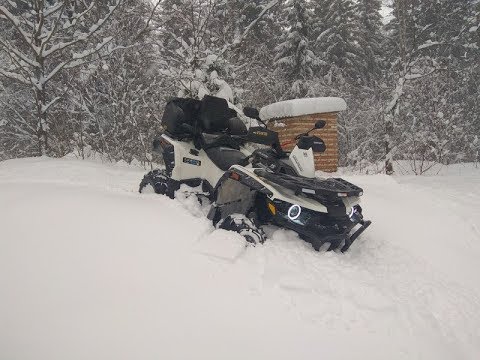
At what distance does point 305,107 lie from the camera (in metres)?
10.2

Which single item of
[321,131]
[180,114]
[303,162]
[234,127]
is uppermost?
[180,114]

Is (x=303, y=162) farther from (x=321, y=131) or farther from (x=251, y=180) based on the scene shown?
(x=321, y=131)

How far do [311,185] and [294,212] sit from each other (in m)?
0.32

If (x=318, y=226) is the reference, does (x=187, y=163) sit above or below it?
above

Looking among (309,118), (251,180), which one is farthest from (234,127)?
(309,118)

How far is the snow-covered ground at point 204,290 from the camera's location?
2.17 metres

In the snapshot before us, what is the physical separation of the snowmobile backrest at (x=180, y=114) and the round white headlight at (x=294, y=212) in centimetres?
240

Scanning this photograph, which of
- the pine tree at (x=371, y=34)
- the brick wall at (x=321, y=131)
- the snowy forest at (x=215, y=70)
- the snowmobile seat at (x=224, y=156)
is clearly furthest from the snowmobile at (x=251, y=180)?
the pine tree at (x=371, y=34)

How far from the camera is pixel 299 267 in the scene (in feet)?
10.3

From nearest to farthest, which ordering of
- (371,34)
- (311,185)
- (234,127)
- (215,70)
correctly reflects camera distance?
(311,185) → (234,127) → (215,70) → (371,34)

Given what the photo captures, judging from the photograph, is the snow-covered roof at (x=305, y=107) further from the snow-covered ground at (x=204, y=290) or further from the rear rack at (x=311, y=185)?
the rear rack at (x=311, y=185)

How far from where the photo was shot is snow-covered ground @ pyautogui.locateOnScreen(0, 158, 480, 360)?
7.13 feet

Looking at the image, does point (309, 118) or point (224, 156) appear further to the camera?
point (309, 118)

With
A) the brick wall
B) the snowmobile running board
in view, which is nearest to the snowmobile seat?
the snowmobile running board
